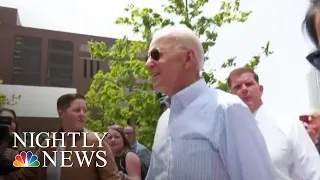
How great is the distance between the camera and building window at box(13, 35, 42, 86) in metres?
5.06

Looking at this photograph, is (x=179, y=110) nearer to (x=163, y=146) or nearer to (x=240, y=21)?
(x=163, y=146)

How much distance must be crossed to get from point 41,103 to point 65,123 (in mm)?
1777

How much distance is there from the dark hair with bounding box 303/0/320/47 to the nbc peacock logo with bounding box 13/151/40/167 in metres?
1.23

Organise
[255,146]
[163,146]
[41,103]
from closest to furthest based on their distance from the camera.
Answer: [255,146] → [163,146] → [41,103]

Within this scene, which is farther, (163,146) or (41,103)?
(41,103)

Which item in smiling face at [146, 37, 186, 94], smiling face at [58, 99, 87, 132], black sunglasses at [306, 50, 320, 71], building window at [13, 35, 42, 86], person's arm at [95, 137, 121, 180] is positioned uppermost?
building window at [13, 35, 42, 86]

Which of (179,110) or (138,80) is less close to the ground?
(138,80)

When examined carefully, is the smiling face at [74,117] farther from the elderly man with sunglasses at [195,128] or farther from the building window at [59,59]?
the building window at [59,59]

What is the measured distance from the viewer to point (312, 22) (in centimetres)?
59

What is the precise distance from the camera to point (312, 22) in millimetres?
590

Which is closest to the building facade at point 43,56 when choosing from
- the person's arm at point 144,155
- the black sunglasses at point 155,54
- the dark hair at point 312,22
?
the person's arm at point 144,155

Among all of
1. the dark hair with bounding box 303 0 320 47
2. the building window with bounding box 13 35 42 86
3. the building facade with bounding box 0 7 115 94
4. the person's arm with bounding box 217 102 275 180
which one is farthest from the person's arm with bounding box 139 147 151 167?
the building window with bounding box 13 35 42 86

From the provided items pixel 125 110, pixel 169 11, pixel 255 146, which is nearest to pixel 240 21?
pixel 169 11

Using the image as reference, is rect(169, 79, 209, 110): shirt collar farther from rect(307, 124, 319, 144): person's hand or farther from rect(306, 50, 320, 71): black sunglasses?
rect(307, 124, 319, 144): person's hand
